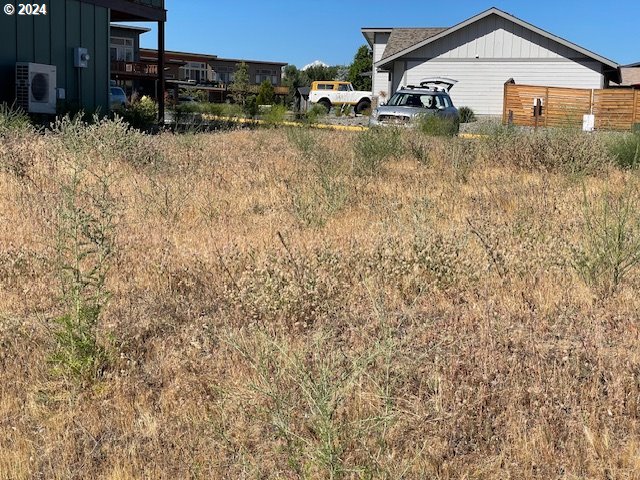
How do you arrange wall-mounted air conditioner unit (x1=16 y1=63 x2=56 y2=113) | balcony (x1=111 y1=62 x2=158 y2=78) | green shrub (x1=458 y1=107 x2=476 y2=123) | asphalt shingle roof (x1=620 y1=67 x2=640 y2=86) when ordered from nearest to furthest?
wall-mounted air conditioner unit (x1=16 y1=63 x2=56 y2=113) → green shrub (x1=458 y1=107 x2=476 y2=123) → asphalt shingle roof (x1=620 y1=67 x2=640 y2=86) → balcony (x1=111 y1=62 x2=158 y2=78)

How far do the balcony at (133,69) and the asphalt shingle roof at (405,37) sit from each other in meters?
15.8

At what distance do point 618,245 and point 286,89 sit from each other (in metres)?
65.7

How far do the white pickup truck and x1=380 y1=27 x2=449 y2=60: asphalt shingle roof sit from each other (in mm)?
3546

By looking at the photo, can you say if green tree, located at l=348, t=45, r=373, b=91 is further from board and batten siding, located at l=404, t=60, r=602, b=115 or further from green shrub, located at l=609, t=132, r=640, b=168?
green shrub, located at l=609, t=132, r=640, b=168

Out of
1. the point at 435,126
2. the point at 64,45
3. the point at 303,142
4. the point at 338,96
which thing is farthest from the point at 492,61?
the point at 303,142

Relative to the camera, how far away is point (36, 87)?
18125mm

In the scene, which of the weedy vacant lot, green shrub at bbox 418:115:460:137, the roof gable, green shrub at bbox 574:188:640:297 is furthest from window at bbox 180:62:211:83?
green shrub at bbox 574:188:640:297

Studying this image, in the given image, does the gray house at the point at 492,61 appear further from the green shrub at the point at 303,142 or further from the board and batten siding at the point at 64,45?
the green shrub at the point at 303,142

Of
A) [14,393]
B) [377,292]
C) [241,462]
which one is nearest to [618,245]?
[377,292]

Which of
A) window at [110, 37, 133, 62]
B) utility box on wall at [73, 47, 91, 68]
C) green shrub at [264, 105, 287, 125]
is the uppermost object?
window at [110, 37, 133, 62]

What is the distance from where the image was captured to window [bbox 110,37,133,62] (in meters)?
47.9

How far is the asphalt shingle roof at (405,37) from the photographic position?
39.7m

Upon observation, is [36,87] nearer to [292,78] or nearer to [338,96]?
[338,96]

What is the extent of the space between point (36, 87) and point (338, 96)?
92.4 feet
